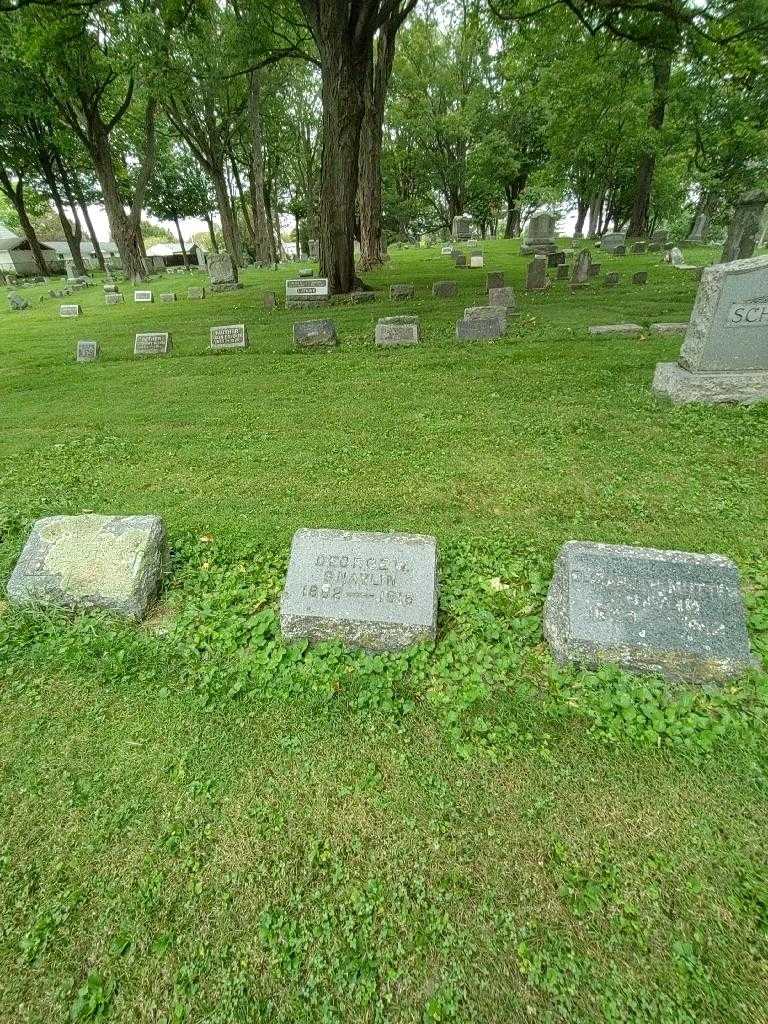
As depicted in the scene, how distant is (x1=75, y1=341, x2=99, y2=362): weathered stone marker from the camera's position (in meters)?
11.0

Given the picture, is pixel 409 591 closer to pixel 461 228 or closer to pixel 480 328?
pixel 480 328

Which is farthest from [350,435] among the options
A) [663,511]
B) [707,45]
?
[707,45]

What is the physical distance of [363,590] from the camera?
3254 millimetres

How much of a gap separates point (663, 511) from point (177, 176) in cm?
5980

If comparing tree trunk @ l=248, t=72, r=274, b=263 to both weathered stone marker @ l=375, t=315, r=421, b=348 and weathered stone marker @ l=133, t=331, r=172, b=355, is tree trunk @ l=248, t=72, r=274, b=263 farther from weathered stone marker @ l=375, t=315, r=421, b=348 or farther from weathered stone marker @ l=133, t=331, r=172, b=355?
weathered stone marker @ l=375, t=315, r=421, b=348

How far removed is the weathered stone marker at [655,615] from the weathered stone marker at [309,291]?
44.8 feet

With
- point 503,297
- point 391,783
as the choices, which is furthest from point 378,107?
point 391,783

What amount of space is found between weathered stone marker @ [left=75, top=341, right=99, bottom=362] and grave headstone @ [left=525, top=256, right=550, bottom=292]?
11.7 metres

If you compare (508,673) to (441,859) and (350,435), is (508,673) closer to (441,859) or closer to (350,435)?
(441,859)

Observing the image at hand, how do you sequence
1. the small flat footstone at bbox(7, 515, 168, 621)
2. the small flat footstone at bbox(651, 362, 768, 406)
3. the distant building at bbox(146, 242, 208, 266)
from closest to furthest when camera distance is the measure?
the small flat footstone at bbox(7, 515, 168, 621) < the small flat footstone at bbox(651, 362, 768, 406) < the distant building at bbox(146, 242, 208, 266)

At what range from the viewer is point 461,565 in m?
3.89

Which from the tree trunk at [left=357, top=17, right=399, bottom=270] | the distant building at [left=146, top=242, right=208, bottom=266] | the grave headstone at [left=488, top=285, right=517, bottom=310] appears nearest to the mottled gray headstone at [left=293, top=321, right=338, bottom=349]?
the grave headstone at [left=488, top=285, right=517, bottom=310]

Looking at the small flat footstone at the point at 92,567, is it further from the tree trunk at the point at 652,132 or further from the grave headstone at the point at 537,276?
the tree trunk at the point at 652,132

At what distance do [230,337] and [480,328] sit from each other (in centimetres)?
549
